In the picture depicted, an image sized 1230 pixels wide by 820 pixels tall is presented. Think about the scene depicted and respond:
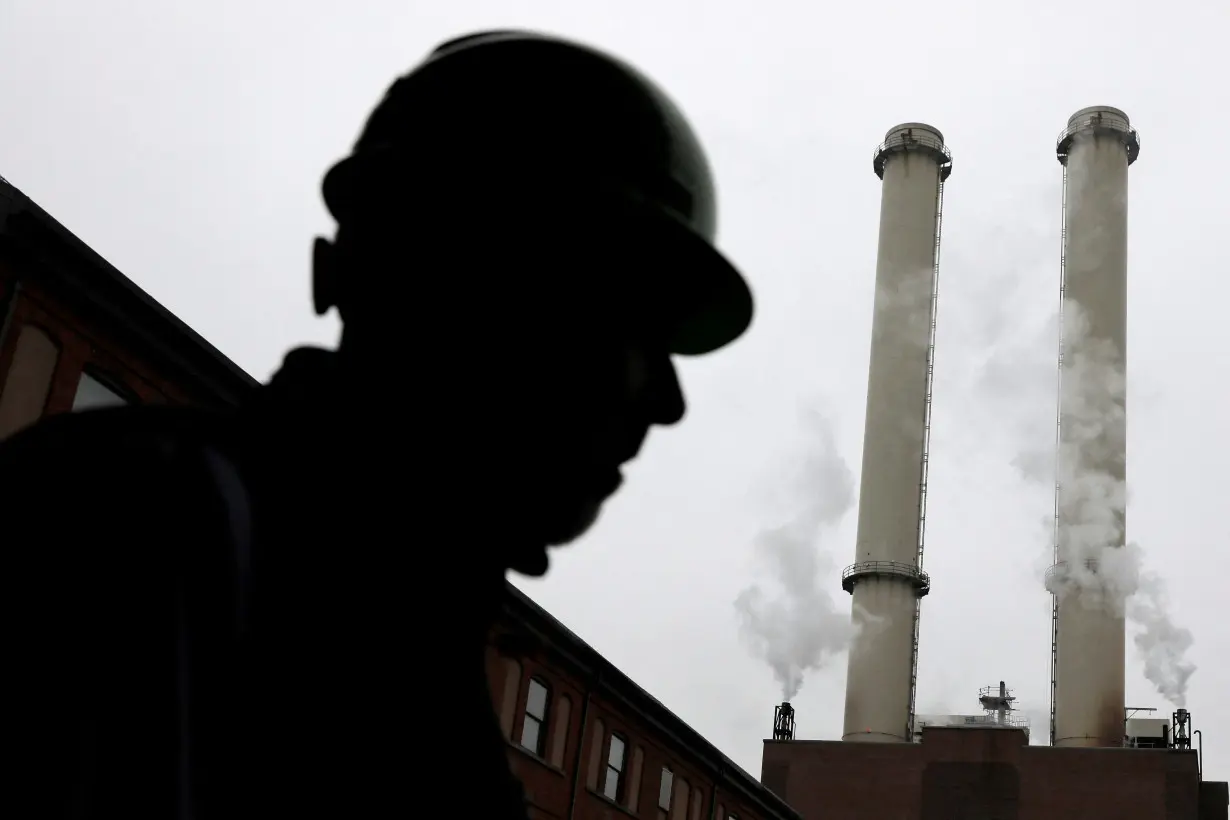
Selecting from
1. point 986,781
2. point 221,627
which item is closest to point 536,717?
point 986,781

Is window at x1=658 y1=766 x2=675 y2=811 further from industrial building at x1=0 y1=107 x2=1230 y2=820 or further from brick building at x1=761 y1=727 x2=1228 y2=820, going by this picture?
brick building at x1=761 y1=727 x2=1228 y2=820

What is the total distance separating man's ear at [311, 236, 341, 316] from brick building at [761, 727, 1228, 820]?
42.5 m

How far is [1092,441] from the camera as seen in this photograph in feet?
145

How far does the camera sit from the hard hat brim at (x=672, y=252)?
1.15 meters

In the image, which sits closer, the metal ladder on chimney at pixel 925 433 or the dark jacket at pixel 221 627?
the dark jacket at pixel 221 627

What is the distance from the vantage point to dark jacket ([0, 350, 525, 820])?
0.75m

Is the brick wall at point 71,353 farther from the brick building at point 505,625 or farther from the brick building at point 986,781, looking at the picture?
the brick building at point 986,781

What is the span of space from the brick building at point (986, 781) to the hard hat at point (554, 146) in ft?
140

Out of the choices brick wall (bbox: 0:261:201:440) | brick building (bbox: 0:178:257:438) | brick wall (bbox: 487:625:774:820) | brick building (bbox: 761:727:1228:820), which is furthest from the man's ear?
brick building (bbox: 761:727:1228:820)

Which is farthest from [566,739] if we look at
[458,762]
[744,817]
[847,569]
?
[458,762]

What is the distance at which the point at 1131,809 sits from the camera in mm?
38906

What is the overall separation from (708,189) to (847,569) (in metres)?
45.2

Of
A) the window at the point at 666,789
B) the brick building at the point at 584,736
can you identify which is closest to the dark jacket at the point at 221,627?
the brick building at the point at 584,736

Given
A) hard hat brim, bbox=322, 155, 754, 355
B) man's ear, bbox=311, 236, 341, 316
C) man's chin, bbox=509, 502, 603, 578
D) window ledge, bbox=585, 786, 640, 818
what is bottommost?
man's chin, bbox=509, 502, 603, 578
